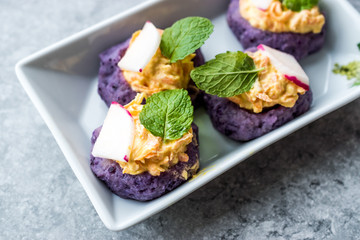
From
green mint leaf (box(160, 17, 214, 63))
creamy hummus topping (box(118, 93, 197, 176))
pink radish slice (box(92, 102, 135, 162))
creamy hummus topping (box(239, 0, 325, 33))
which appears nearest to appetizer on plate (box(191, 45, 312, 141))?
green mint leaf (box(160, 17, 214, 63))

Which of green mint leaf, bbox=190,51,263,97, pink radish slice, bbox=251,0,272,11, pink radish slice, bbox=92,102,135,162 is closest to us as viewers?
pink radish slice, bbox=92,102,135,162

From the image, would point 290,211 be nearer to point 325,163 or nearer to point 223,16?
point 325,163

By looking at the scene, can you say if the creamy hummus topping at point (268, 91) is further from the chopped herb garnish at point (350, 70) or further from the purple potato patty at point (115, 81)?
the chopped herb garnish at point (350, 70)

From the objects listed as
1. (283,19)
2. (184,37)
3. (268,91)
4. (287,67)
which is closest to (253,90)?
(268,91)

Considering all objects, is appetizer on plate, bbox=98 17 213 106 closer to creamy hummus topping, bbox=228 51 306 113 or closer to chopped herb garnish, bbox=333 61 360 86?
creamy hummus topping, bbox=228 51 306 113

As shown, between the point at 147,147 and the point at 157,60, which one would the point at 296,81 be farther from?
the point at 147,147

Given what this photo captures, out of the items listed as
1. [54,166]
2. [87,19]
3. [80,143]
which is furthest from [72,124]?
[87,19]
